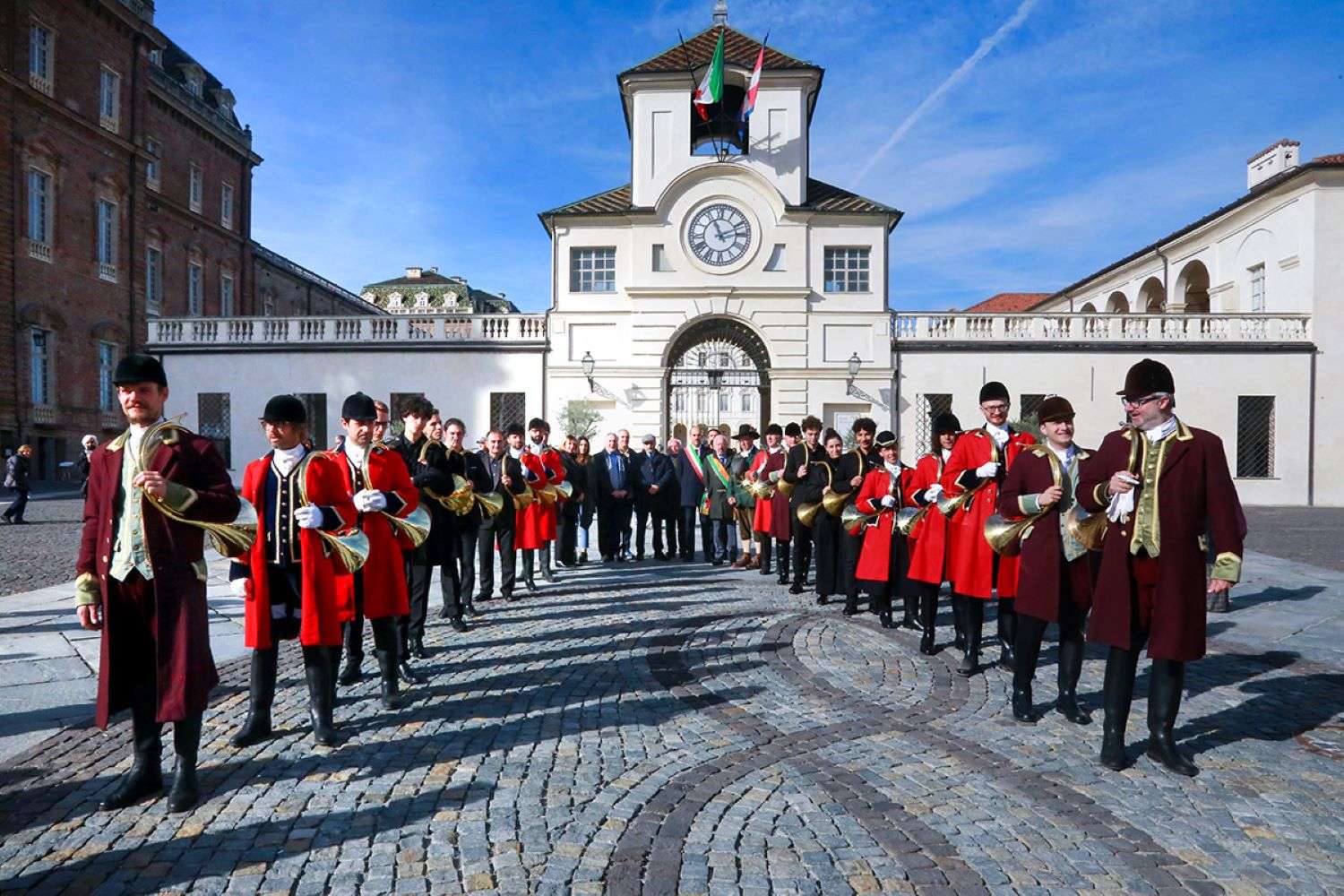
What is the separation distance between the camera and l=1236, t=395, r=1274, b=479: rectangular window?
86.5 ft

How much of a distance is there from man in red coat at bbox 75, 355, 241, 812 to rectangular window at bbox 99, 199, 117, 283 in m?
32.3

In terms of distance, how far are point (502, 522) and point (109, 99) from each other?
101 feet

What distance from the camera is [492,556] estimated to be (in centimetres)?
994

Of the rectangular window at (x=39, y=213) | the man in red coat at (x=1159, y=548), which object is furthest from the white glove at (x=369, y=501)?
the rectangular window at (x=39, y=213)

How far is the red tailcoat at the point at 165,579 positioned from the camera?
4.04m

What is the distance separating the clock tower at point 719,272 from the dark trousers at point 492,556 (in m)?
16.0

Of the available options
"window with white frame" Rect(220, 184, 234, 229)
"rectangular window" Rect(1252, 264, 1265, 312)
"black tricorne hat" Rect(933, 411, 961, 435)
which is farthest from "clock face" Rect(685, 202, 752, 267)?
"window with white frame" Rect(220, 184, 234, 229)

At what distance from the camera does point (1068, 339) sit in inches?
1034

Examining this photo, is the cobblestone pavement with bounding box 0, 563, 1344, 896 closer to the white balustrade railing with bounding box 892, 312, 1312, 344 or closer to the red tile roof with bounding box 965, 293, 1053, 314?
the white balustrade railing with bounding box 892, 312, 1312, 344

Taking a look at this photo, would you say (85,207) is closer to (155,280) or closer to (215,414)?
(155,280)

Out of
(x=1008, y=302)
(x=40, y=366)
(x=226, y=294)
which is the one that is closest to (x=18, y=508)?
(x=40, y=366)

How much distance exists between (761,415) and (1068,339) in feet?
30.9

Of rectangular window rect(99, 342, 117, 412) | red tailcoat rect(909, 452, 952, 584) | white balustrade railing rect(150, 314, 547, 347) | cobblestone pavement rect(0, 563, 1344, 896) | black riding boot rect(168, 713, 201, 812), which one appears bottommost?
cobblestone pavement rect(0, 563, 1344, 896)

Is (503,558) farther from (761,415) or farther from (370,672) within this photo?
(761,415)
